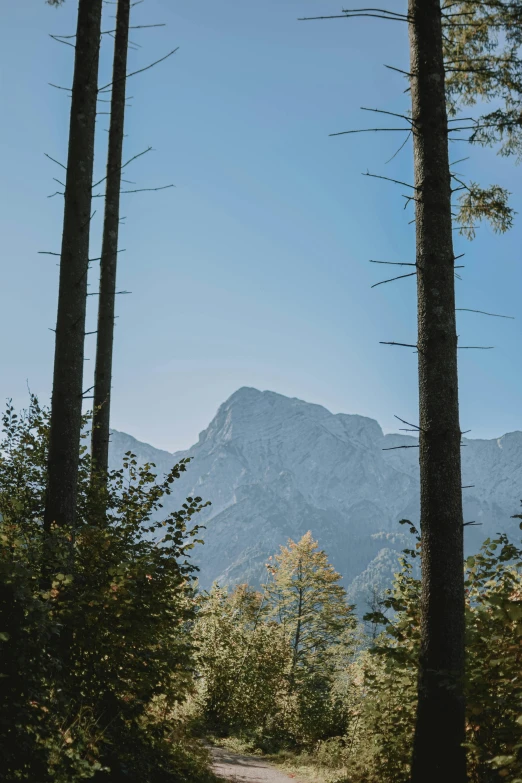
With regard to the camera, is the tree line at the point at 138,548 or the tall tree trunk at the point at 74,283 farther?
the tall tree trunk at the point at 74,283

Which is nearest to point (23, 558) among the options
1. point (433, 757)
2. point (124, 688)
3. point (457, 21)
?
point (124, 688)

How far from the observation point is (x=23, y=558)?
3682mm

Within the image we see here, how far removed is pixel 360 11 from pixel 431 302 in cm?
237

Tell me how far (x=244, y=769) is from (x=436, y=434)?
7.80m

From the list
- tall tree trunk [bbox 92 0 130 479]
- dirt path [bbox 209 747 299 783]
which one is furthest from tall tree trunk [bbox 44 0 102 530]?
dirt path [bbox 209 747 299 783]

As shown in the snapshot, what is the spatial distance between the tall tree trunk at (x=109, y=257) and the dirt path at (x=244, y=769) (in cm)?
436

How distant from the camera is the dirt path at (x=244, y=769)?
8703mm

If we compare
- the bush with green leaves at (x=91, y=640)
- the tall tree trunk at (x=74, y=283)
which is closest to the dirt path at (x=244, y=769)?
the bush with green leaves at (x=91, y=640)

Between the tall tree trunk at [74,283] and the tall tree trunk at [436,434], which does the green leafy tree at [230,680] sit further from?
the tall tree trunk at [436,434]

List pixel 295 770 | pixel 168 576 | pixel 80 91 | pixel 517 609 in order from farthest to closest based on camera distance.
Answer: pixel 295 770
pixel 80 91
pixel 168 576
pixel 517 609

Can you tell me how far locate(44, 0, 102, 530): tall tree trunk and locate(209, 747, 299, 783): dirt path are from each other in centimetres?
455

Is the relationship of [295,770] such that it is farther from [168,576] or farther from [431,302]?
[431,302]

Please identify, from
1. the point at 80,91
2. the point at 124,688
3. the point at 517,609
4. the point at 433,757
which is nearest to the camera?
the point at 517,609

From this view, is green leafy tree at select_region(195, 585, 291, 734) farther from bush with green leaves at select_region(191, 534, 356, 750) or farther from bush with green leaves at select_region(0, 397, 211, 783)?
bush with green leaves at select_region(0, 397, 211, 783)
